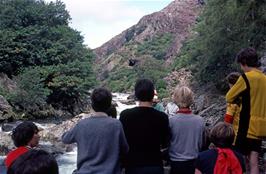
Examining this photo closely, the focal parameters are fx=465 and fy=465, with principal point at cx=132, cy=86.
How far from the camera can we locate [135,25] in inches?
3735

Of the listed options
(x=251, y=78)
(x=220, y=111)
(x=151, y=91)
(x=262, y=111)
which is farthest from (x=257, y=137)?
(x=220, y=111)

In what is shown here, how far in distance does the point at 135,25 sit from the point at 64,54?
59.5 metres

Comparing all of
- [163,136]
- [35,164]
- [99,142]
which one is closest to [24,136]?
[99,142]

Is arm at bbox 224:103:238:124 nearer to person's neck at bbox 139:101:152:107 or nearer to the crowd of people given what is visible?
the crowd of people

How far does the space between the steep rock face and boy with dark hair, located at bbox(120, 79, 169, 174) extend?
6966cm

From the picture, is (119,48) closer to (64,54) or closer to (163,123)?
(64,54)

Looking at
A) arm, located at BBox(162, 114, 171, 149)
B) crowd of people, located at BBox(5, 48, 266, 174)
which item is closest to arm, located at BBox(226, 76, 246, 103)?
crowd of people, located at BBox(5, 48, 266, 174)

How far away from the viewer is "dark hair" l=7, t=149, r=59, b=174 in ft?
7.28

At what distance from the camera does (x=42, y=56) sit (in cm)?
3566

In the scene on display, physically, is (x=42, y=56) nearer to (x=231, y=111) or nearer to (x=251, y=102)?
(x=231, y=111)

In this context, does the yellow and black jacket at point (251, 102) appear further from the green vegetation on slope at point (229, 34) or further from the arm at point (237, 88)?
the green vegetation on slope at point (229, 34)

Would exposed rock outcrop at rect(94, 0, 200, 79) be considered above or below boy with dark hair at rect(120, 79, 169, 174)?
above

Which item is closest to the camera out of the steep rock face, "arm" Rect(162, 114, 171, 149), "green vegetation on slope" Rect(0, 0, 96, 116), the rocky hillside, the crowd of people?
the crowd of people

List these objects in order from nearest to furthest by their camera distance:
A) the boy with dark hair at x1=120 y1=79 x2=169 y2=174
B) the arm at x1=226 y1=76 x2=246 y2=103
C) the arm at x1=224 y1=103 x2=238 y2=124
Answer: the boy with dark hair at x1=120 y1=79 x2=169 y2=174 → the arm at x1=226 y1=76 x2=246 y2=103 → the arm at x1=224 y1=103 x2=238 y2=124
